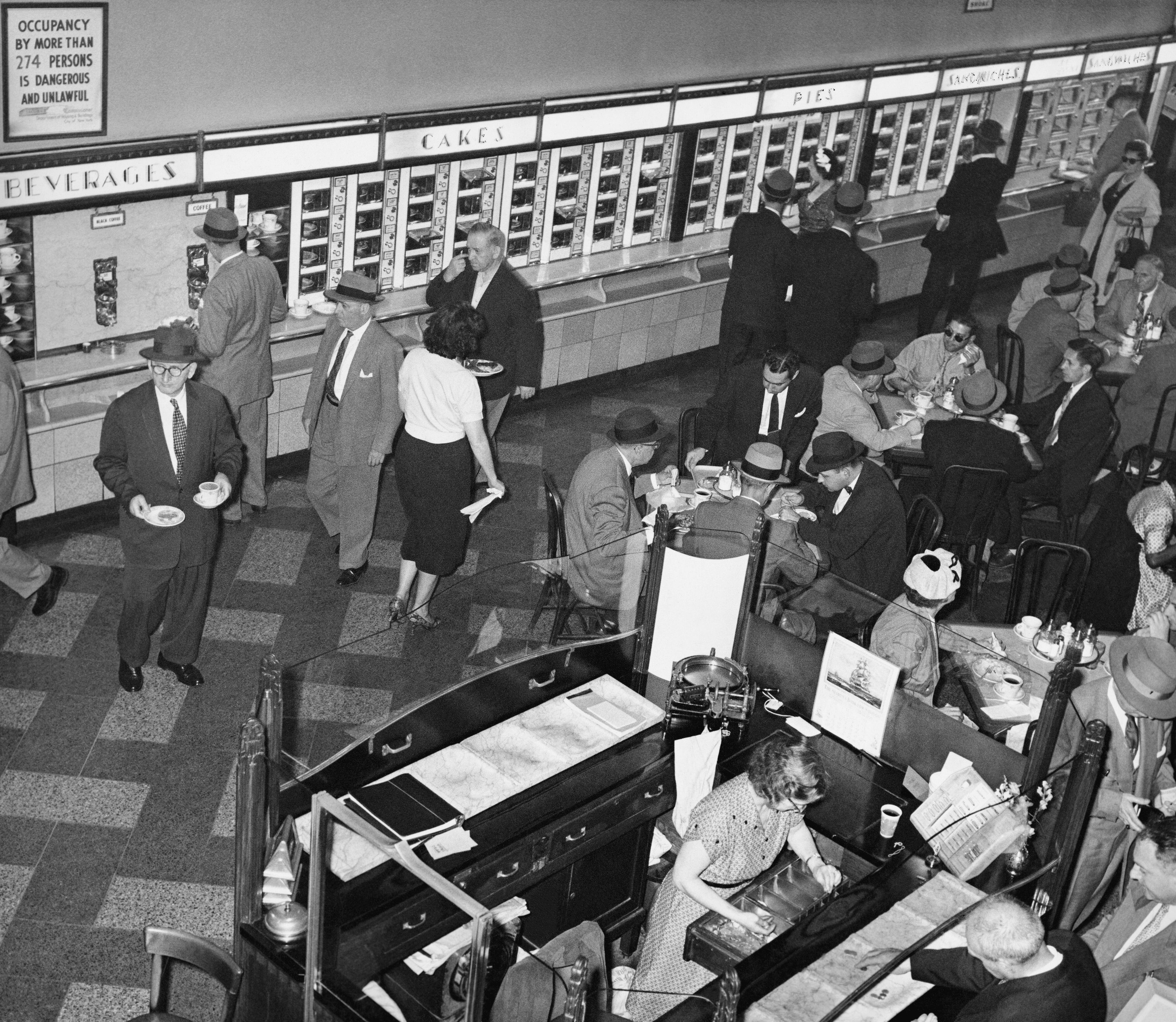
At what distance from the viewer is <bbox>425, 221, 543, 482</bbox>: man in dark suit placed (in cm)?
780

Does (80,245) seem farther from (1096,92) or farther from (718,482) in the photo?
(1096,92)

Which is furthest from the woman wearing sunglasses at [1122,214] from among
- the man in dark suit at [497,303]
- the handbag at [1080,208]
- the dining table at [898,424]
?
the man in dark suit at [497,303]

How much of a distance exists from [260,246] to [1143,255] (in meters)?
6.25

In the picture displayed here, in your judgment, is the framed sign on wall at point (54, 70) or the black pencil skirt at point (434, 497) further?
the black pencil skirt at point (434, 497)

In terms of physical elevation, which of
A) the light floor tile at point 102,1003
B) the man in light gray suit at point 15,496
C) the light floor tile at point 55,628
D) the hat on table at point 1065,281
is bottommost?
the light floor tile at point 102,1003

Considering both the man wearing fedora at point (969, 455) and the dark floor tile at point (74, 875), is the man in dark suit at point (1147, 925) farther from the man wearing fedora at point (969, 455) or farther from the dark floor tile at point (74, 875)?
the dark floor tile at point (74, 875)

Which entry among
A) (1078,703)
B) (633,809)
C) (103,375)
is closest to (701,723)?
(633,809)

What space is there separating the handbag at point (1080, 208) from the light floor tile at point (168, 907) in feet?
36.5

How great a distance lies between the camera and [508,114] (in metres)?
8.67

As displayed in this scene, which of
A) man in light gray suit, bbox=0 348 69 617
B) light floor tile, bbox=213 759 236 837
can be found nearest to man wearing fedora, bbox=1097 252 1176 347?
light floor tile, bbox=213 759 236 837

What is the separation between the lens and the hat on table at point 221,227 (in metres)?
7.10

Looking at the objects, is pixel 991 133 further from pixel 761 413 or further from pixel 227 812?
pixel 227 812

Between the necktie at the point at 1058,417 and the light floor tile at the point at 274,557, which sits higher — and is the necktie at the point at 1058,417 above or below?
above

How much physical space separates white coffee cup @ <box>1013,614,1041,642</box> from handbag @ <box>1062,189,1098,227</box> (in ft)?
27.8
